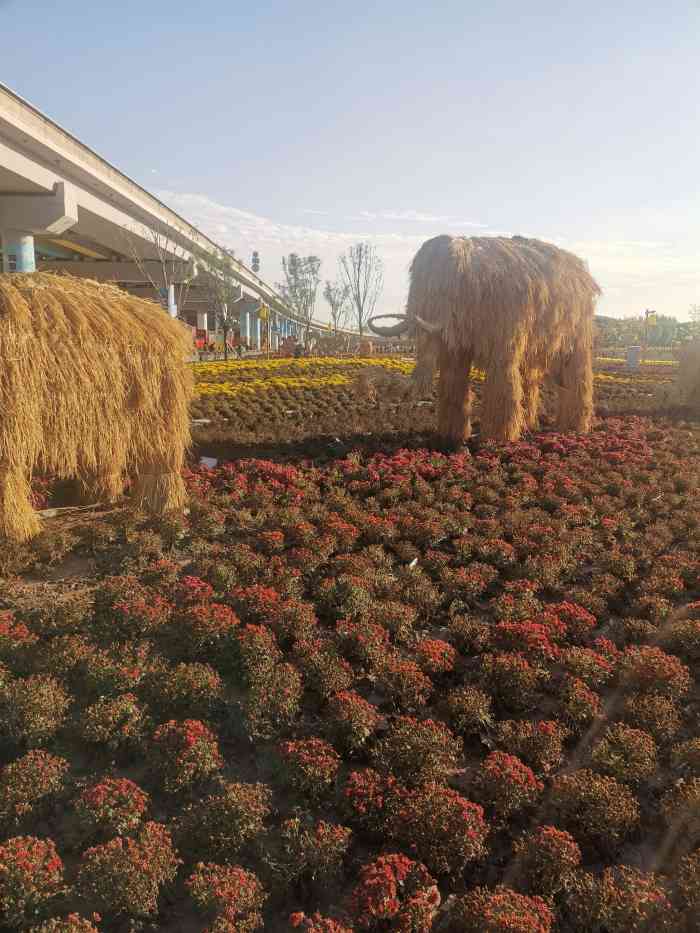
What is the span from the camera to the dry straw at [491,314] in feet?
28.9

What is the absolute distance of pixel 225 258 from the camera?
34.7 m

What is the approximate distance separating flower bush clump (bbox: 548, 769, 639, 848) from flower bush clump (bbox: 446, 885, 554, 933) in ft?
1.68

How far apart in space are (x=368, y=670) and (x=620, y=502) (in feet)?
14.7

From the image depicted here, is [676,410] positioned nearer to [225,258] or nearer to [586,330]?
[586,330]

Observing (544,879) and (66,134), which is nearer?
(544,879)

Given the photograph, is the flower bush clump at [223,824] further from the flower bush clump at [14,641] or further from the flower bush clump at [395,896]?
the flower bush clump at [14,641]

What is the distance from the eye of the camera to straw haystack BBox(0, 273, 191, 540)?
504cm

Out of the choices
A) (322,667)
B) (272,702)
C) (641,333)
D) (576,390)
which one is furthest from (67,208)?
(641,333)

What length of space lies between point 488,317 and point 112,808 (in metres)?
7.63

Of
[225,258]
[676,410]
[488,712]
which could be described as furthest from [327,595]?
[225,258]

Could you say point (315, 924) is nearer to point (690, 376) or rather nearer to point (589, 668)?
point (589, 668)

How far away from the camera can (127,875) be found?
8.37ft

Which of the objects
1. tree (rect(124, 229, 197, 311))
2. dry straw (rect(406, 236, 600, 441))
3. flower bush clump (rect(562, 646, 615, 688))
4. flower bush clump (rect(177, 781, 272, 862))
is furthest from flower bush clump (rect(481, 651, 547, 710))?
tree (rect(124, 229, 197, 311))

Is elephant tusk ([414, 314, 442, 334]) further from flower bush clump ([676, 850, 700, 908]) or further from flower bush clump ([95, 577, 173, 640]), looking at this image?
flower bush clump ([676, 850, 700, 908])
